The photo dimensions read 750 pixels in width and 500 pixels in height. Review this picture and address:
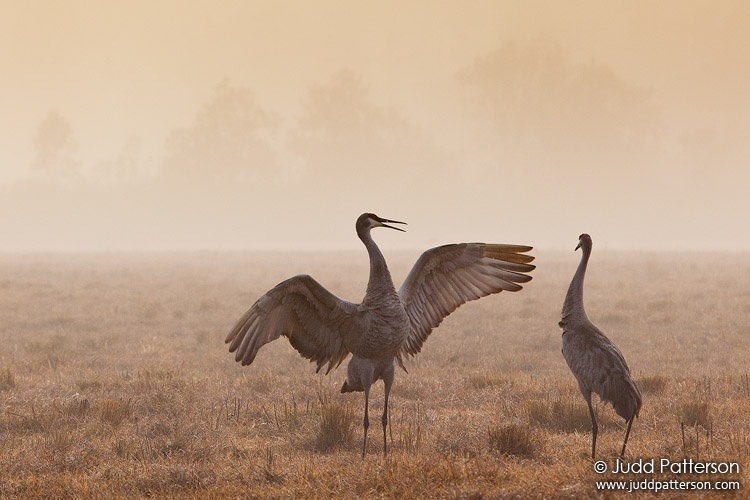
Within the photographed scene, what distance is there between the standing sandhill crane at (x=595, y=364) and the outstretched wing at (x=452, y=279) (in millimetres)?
857

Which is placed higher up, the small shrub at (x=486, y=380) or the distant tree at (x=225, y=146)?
the distant tree at (x=225, y=146)

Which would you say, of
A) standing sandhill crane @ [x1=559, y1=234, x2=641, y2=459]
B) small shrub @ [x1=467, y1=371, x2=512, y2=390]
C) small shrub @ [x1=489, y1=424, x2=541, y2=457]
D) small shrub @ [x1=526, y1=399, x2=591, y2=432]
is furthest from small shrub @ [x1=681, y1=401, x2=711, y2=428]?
small shrub @ [x1=467, y1=371, x2=512, y2=390]

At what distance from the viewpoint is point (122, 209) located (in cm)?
9425

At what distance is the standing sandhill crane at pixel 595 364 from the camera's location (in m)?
6.83

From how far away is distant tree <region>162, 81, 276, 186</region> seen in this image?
95.6 m

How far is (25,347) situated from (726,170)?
107160 millimetres

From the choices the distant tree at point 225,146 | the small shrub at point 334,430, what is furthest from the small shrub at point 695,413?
the distant tree at point 225,146

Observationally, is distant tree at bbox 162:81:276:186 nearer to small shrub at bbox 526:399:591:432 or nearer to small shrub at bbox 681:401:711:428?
small shrub at bbox 526:399:591:432

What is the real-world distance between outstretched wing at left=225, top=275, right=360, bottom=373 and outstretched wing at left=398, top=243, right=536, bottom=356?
0.69 metres

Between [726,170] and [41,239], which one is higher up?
[726,170]

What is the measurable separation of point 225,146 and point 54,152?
2126cm

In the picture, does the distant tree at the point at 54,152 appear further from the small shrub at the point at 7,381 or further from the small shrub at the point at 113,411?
the small shrub at the point at 113,411

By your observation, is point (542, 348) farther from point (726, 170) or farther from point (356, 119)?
point (726, 170)

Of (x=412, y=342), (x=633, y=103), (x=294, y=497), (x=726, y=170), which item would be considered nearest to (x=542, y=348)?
(x=412, y=342)
